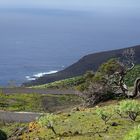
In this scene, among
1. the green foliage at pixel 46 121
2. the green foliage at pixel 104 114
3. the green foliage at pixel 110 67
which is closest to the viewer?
the green foliage at pixel 46 121

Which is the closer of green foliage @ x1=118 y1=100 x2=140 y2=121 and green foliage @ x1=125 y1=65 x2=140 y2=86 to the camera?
green foliage @ x1=118 y1=100 x2=140 y2=121

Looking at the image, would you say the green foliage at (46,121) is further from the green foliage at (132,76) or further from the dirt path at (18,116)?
the green foliage at (132,76)

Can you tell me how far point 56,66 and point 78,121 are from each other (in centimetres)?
15408

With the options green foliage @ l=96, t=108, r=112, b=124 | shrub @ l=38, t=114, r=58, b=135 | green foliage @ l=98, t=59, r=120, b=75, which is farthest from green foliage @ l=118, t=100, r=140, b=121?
green foliage @ l=98, t=59, r=120, b=75

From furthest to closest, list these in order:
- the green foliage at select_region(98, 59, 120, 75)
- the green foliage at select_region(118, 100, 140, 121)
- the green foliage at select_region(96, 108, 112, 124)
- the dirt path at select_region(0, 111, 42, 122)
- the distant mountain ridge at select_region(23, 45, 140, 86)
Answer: the distant mountain ridge at select_region(23, 45, 140, 86)
the green foliage at select_region(98, 59, 120, 75)
the dirt path at select_region(0, 111, 42, 122)
the green foliage at select_region(96, 108, 112, 124)
the green foliage at select_region(118, 100, 140, 121)

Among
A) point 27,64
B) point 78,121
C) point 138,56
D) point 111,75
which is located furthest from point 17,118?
point 27,64

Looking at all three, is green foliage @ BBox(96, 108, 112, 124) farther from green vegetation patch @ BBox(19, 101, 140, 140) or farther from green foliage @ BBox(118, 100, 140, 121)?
green foliage @ BBox(118, 100, 140, 121)

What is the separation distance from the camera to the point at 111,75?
35.1 meters

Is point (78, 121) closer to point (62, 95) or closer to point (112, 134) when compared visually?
point (112, 134)

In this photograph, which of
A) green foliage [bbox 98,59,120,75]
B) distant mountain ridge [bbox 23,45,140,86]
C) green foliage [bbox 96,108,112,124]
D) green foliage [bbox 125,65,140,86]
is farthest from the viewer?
distant mountain ridge [bbox 23,45,140,86]

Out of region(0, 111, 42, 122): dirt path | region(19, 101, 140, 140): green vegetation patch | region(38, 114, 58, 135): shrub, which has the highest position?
region(38, 114, 58, 135): shrub

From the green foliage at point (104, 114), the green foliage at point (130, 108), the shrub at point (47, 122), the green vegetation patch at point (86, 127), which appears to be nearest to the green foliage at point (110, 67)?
the green vegetation patch at point (86, 127)

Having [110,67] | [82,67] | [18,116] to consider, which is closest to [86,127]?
[18,116]

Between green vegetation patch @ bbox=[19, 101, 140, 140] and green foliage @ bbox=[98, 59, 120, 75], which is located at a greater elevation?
Answer: green foliage @ bbox=[98, 59, 120, 75]
